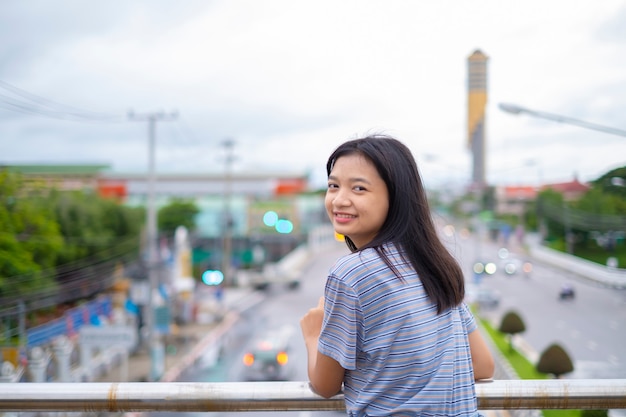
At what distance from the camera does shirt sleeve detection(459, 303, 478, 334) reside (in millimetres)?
1333

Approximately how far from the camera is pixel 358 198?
1245 millimetres

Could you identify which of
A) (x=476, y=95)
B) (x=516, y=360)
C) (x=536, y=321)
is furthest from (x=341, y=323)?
(x=536, y=321)

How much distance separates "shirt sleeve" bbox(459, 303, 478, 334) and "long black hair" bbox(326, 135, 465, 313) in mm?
75

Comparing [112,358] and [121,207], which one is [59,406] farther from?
[121,207]

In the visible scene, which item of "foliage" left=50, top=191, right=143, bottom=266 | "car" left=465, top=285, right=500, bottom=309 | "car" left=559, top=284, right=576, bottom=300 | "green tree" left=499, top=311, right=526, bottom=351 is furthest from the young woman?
"car" left=465, top=285, right=500, bottom=309

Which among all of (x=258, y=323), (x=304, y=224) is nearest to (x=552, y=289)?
(x=258, y=323)

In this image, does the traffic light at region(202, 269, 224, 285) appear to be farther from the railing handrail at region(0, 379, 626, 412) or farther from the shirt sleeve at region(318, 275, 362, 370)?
the shirt sleeve at region(318, 275, 362, 370)

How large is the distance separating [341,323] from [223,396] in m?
0.57

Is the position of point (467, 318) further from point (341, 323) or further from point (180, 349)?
point (180, 349)

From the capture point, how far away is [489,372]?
1.45 metres

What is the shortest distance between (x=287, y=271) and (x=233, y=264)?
4662 millimetres

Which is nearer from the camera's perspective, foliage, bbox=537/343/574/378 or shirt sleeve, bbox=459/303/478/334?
shirt sleeve, bbox=459/303/478/334

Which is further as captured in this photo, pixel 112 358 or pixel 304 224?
pixel 304 224

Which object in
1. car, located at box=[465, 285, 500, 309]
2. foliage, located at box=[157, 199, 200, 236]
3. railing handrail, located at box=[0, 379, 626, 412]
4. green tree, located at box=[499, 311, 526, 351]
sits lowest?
car, located at box=[465, 285, 500, 309]
